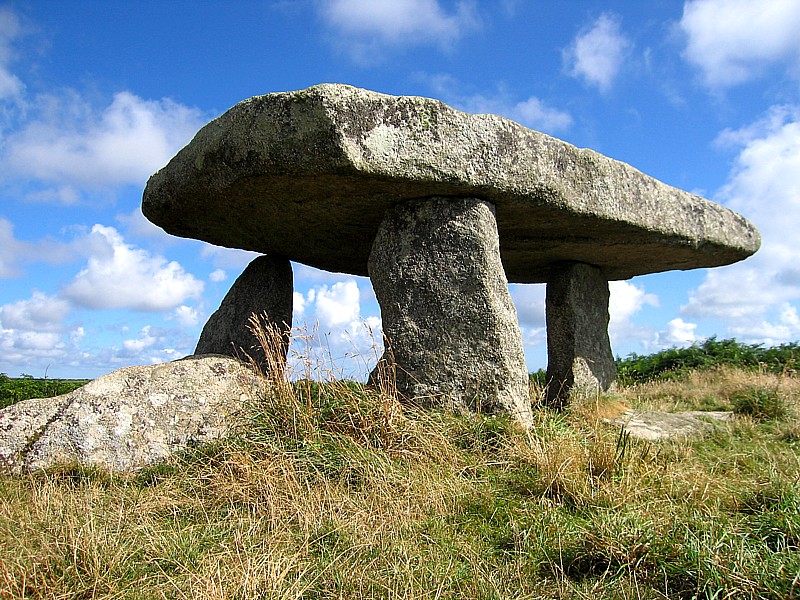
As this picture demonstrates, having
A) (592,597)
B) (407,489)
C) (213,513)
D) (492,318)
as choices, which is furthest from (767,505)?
(213,513)

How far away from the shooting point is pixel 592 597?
9.80 feet

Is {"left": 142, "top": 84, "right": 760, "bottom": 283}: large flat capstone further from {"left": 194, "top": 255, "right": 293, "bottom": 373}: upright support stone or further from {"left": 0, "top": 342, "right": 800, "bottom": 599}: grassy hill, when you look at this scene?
{"left": 0, "top": 342, "right": 800, "bottom": 599}: grassy hill

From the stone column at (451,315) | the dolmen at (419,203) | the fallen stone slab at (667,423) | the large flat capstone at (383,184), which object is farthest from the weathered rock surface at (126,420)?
the fallen stone slab at (667,423)

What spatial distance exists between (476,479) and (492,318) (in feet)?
5.64

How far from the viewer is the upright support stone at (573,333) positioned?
27.3ft

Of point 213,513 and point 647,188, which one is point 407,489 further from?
point 647,188

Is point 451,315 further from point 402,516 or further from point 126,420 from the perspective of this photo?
point 126,420

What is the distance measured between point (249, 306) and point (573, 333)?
397 centimetres

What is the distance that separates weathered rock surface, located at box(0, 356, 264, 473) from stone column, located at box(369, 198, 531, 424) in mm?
1353

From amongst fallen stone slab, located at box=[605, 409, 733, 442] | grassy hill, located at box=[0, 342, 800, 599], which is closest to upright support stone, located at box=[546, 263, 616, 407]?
fallen stone slab, located at box=[605, 409, 733, 442]

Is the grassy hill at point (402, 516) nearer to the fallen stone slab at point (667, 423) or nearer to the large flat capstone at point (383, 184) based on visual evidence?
the fallen stone slab at point (667, 423)

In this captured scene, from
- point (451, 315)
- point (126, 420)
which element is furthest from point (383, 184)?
point (126, 420)

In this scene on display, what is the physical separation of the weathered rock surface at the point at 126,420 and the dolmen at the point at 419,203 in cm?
148

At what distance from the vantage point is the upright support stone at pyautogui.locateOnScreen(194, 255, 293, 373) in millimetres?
7520
